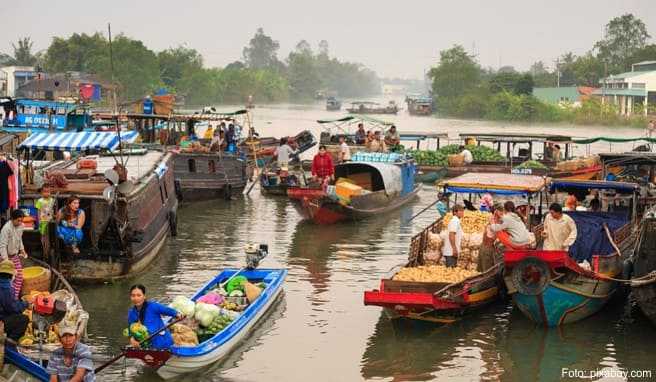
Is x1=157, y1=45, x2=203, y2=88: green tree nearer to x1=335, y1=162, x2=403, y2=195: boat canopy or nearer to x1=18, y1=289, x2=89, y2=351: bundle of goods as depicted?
x1=335, y1=162, x2=403, y2=195: boat canopy

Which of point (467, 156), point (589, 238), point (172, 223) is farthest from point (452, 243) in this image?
point (467, 156)

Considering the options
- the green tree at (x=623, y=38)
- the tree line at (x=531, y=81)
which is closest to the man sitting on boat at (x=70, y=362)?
the tree line at (x=531, y=81)

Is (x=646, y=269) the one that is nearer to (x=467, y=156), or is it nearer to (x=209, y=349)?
(x=209, y=349)

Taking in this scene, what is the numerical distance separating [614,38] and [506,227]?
105 metres

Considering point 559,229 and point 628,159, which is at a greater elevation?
point 628,159

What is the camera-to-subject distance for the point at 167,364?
40.0ft

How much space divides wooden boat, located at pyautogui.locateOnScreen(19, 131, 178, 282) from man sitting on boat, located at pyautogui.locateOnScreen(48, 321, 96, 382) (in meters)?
7.02

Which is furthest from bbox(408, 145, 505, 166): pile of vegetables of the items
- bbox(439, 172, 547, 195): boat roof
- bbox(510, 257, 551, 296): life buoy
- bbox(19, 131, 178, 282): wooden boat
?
bbox(510, 257, 551, 296): life buoy

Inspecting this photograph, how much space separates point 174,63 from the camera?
10406 centimetres

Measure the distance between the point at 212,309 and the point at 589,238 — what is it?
20.9 ft

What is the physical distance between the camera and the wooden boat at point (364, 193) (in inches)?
928

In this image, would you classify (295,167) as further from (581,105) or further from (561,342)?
(581,105)

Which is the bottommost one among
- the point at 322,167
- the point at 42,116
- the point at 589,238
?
the point at 589,238

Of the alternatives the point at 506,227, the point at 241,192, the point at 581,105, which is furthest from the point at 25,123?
the point at 581,105
